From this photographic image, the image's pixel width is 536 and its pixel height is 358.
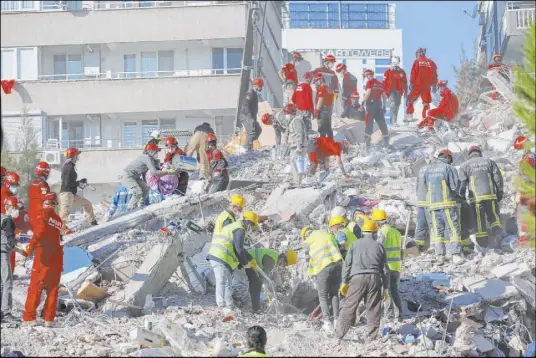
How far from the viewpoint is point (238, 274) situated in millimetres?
18359

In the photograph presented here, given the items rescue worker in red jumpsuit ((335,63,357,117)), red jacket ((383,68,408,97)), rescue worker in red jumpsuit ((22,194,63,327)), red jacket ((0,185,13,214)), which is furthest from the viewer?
rescue worker in red jumpsuit ((335,63,357,117))

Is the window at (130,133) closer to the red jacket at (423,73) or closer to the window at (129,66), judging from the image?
the window at (129,66)

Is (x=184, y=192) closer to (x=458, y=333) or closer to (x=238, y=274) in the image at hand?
(x=238, y=274)

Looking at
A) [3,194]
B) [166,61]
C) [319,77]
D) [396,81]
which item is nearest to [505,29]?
[396,81]

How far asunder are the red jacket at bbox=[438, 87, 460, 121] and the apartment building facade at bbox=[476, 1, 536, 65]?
6272 millimetres

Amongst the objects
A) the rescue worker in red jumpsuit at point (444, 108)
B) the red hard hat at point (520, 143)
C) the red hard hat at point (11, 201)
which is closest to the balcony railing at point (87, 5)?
the rescue worker in red jumpsuit at point (444, 108)

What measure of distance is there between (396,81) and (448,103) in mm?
1388

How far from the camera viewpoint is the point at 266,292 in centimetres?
1747

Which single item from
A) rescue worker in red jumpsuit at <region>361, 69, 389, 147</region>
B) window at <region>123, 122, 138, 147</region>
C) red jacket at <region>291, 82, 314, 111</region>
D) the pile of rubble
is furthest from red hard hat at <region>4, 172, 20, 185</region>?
window at <region>123, 122, 138, 147</region>

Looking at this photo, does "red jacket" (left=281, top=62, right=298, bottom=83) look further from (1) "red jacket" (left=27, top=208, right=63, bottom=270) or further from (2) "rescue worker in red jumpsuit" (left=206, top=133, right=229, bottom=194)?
(1) "red jacket" (left=27, top=208, right=63, bottom=270)

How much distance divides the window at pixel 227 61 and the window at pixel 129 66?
2.64 metres

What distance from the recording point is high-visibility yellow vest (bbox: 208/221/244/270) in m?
16.5

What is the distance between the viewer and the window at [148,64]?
126 feet

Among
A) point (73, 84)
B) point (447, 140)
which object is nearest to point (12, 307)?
point (447, 140)
